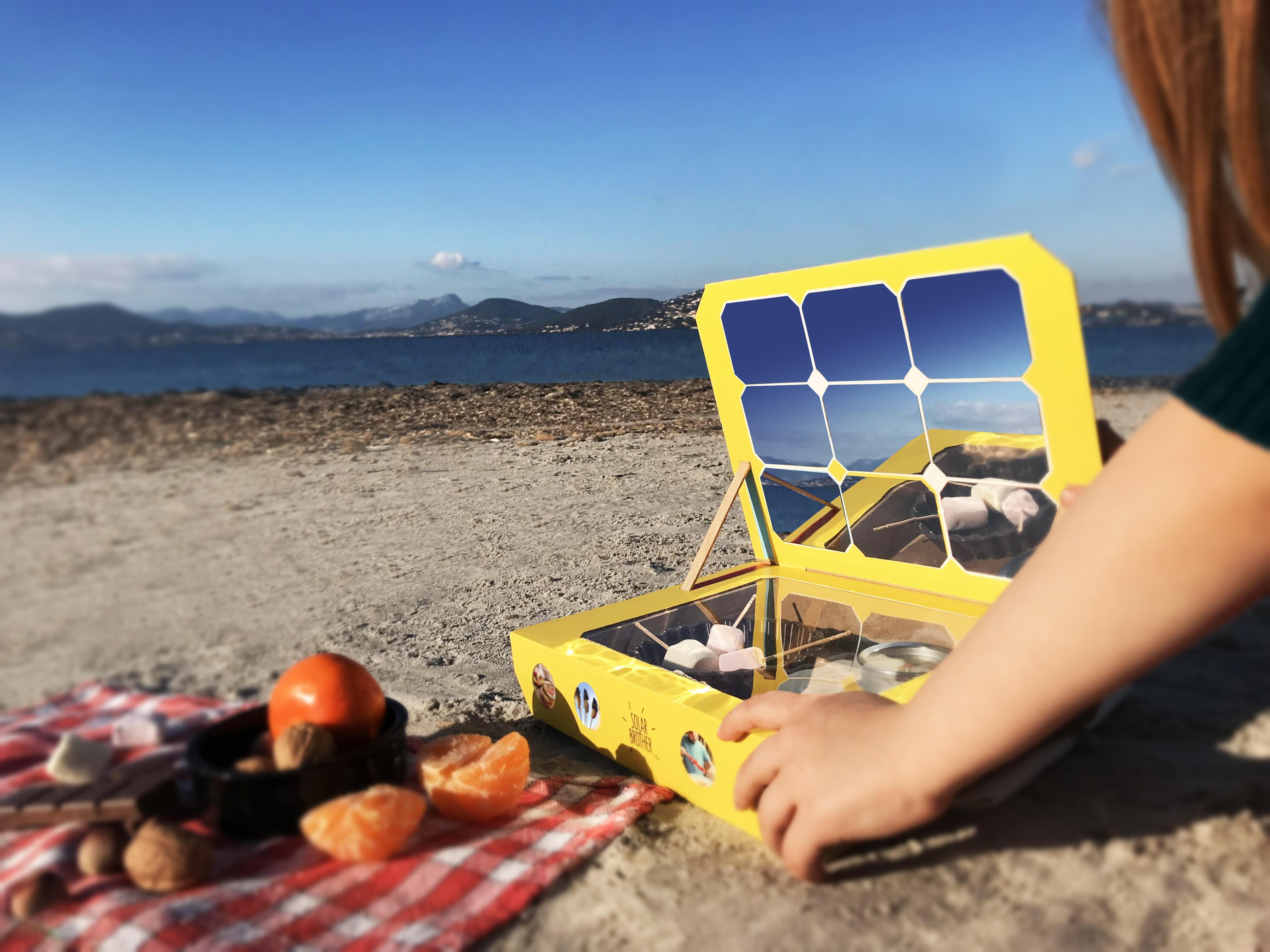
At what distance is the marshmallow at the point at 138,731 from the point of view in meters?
0.60

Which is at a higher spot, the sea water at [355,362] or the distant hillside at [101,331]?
the distant hillside at [101,331]

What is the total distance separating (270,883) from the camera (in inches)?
25.8

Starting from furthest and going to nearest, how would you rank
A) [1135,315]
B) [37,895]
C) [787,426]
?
[787,426] → [1135,315] → [37,895]

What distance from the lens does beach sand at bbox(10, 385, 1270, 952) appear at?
0.58 metres

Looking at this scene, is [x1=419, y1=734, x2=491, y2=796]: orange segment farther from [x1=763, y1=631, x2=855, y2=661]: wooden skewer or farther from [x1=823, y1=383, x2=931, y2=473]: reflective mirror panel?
[x1=823, y1=383, x2=931, y2=473]: reflective mirror panel

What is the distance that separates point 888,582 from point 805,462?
0.21 meters

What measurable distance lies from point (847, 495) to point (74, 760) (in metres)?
0.95

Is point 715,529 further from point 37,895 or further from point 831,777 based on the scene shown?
point 37,895

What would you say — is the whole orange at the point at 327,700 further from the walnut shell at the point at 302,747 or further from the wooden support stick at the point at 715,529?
the wooden support stick at the point at 715,529

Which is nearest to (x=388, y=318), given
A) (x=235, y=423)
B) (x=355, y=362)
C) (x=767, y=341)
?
(x=355, y=362)

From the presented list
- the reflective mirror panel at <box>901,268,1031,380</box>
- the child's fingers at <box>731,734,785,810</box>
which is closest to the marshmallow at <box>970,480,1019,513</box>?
the reflective mirror panel at <box>901,268,1031,380</box>

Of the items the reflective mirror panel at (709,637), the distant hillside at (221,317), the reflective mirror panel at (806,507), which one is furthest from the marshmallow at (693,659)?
the distant hillside at (221,317)

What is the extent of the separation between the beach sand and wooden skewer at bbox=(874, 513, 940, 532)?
0.24 metres

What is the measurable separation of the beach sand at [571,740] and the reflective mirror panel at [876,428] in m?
0.22
